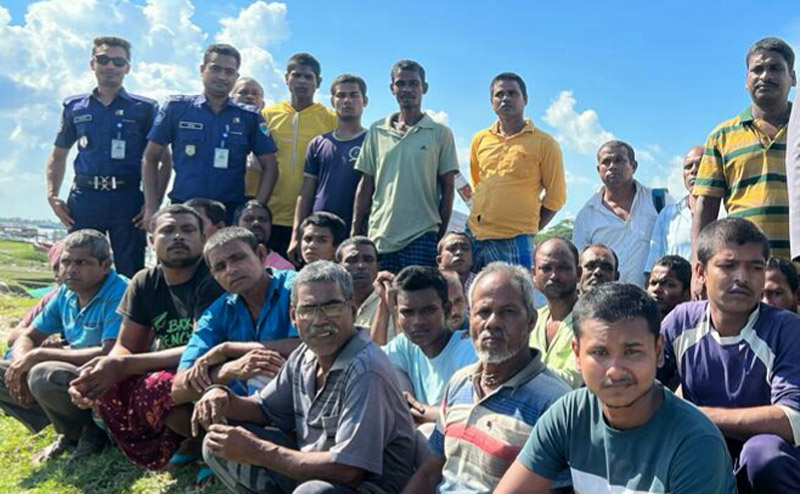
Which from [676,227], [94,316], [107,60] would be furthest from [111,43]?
[676,227]

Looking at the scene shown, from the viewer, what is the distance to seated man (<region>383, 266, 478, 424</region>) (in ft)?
13.8

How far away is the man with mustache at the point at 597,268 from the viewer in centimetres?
514

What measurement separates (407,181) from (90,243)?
2.83 metres

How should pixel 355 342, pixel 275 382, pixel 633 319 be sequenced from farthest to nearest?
pixel 275 382 < pixel 355 342 < pixel 633 319

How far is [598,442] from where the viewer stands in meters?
2.66

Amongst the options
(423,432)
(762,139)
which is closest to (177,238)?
(423,432)

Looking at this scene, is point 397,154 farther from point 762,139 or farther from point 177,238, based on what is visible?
point 762,139

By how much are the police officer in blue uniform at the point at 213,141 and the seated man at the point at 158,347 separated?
5.70 ft

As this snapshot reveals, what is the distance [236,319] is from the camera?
15.8 ft

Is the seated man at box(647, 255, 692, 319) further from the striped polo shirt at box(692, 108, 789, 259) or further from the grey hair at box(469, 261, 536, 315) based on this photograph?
the grey hair at box(469, 261, 536, 315)

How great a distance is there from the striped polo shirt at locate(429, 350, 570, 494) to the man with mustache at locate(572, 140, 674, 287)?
336 cm

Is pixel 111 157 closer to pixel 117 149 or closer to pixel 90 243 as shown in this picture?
pixel 117 149

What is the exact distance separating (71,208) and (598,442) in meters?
6.70

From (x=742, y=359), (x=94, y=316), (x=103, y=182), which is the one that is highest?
(x=103, y=182)
